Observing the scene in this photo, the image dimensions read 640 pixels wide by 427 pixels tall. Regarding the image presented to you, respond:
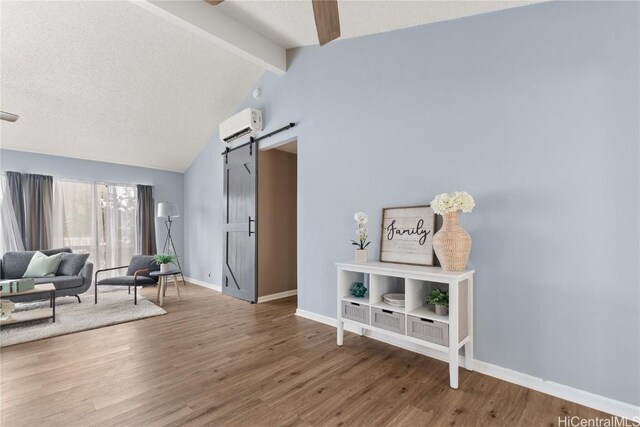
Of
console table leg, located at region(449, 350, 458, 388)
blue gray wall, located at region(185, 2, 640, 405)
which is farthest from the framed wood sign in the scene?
console table leg, located at region(449, 350, 458, 388)

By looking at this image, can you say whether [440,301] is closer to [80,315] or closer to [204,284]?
[80,315]

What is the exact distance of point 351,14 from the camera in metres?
2.81

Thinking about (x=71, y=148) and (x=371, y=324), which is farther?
(x=71, y=148)

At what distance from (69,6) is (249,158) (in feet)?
8.12

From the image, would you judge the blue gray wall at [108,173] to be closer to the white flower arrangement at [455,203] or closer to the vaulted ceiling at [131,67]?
the vaulted ceiling at [131,67]

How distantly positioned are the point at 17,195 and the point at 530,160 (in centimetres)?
690

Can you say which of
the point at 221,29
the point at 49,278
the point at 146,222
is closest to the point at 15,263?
the point at 49,278

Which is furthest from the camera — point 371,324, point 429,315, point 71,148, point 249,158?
point 71,148

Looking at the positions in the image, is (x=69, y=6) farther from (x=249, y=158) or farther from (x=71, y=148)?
(x=71, y=148)

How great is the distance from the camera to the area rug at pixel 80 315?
3193 millimetres

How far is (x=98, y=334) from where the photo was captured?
3.21 m

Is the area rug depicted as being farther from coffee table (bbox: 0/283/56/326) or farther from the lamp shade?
the lamp shade

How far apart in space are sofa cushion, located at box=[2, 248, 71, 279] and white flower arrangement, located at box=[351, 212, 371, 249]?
4.92m

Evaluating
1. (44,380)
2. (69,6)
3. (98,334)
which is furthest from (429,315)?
(69,6)
